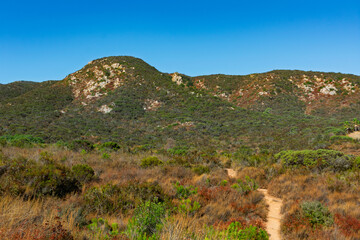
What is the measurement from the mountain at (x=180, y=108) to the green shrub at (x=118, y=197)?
45.7 ft

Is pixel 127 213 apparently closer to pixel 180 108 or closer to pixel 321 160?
pixel 321 160

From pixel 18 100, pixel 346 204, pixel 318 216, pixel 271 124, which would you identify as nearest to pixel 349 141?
pixel 271 124

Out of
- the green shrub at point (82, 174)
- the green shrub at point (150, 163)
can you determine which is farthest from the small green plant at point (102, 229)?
the green shrub at point (150, 163)

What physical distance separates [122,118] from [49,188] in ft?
96.6

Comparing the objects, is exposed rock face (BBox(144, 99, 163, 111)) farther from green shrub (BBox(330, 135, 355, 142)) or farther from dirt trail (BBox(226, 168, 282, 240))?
dirt trail (BBox(226, 168, 282, 240))

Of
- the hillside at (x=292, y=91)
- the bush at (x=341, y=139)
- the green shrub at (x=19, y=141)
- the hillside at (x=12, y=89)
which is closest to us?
the green shrub at (x=19, y=141)

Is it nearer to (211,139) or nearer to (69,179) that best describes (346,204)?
(69,179)

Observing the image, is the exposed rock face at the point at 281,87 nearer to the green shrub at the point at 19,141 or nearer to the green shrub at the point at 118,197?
the green shrub at the point at 19,141

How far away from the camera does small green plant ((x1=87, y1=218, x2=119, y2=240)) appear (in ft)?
10.4

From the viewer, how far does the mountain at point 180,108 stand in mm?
22923

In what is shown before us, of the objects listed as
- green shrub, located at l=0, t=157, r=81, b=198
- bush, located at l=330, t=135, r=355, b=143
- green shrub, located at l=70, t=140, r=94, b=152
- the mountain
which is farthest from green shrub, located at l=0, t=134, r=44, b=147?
bush, located at l=330, t=135, r=355, b=143

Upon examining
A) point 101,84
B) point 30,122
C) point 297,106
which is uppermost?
point 101,84

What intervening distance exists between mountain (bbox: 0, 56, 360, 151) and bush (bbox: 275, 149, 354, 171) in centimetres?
683

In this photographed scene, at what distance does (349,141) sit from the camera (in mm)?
16672
